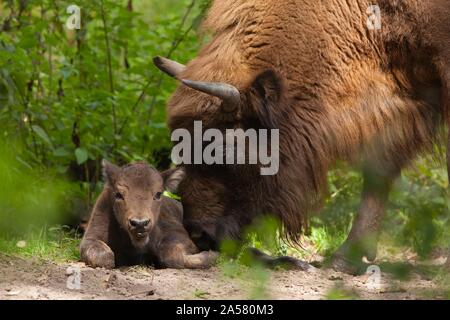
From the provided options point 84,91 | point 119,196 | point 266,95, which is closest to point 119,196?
point 119,196

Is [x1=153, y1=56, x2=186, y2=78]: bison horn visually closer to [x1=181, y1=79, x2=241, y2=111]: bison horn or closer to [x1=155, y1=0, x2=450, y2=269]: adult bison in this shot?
[x1=155, y1=0, x2=450, y2=269]: adult bison

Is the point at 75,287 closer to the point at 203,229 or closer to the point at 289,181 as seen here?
the point at 203,229

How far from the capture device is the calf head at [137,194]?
5387mm

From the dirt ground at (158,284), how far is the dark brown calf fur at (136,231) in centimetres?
12

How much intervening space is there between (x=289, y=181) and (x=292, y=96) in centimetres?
60

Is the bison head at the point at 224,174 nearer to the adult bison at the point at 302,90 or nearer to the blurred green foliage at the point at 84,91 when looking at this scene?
the adult bison at the point at 302,90

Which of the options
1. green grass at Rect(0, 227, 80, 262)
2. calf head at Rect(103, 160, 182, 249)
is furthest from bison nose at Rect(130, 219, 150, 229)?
green grass at Rect(0, 227, 80, 262)

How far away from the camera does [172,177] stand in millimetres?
5809

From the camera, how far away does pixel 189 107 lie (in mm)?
5852

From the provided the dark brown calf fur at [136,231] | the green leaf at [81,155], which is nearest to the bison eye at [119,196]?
the dark brown calf fur at [136,231]

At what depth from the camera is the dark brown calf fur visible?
5.52m

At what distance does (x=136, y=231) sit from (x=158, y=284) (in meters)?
0.40

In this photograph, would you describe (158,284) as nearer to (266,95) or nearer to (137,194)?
(137,194)

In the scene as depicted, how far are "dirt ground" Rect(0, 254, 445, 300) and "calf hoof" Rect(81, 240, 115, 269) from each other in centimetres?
6
